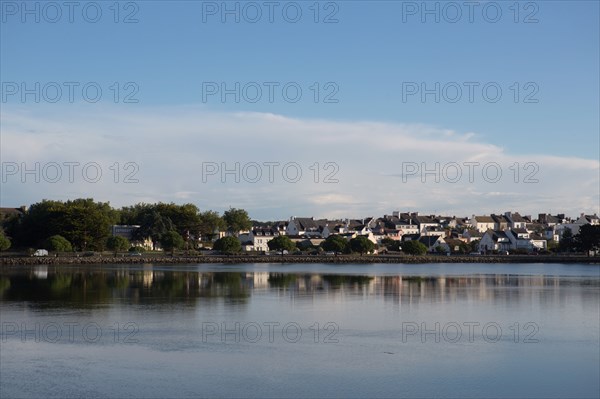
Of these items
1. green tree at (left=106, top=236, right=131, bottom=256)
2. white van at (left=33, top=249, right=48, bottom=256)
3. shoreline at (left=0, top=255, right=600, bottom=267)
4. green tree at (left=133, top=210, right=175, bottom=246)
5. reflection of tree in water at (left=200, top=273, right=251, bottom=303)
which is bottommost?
shoreline at (left=0, top=255, right=600, bottom=267)

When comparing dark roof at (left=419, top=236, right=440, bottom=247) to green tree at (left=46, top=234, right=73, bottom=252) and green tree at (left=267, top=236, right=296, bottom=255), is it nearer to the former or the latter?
green tree at (left=267, top=236, right=296, bottom=255)

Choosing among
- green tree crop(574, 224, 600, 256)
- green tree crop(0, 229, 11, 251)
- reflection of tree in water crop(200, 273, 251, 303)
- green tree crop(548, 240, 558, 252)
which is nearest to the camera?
reflection of tree in water crop(200, 273, 251, 303)

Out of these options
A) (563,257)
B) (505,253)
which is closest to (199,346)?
(563,257)

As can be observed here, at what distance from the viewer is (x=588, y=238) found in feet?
282

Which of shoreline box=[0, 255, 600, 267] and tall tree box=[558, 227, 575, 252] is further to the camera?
tall tree box=[558, 227, 575, 252]

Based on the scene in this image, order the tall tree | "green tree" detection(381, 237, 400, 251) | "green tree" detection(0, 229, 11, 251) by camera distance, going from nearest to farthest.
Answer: "green tree" detection(0, 229, 11, 251) → the tall tree → "green tree" detection(381, 237, 400, 251)

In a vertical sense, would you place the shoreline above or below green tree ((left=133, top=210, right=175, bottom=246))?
below

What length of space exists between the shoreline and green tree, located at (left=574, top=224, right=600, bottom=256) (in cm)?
156

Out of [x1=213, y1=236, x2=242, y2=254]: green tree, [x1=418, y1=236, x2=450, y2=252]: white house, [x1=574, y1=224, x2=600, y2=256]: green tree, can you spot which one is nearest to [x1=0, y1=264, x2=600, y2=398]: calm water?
[x1=213, y1=236, x2=242, y2=254]: green tree

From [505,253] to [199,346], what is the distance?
83.2m

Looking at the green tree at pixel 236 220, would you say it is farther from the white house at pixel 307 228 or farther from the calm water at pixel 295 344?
the calm water at pixel 295 344

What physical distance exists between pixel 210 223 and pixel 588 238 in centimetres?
4726

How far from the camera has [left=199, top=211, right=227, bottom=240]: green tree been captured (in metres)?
95.0

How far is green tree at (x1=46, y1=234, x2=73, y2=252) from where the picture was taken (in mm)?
68312
